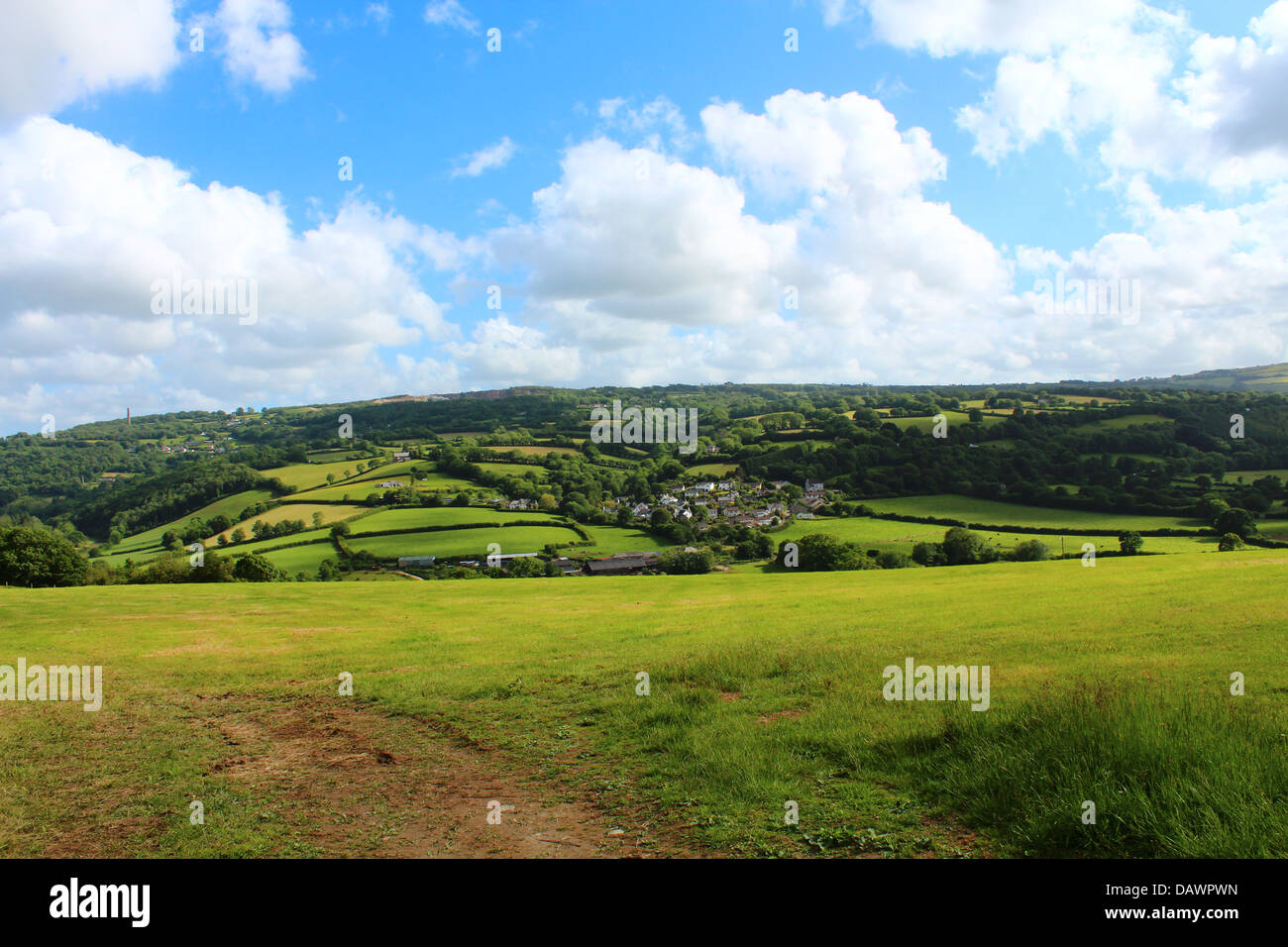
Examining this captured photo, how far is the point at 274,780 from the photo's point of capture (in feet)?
32.3

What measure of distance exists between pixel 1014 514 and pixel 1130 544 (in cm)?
2150

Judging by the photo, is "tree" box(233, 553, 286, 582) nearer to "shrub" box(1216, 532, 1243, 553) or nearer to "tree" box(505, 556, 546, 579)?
"tree" box(505, 556, 546, 579)

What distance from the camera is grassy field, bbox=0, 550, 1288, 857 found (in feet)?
22.3

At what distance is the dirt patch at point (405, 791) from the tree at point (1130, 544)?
73.5 m

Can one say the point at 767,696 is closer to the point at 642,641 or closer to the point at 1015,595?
the point at 642,641

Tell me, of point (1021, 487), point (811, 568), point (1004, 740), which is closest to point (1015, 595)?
point (1004, 740)

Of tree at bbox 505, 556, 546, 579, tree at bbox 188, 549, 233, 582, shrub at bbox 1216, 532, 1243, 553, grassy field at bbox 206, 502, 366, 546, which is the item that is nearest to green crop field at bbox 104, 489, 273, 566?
grassy field at bbox 206, 502, 366, 546

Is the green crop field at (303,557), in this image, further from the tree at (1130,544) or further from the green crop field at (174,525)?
the tree at (1130,544)

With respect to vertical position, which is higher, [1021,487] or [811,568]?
[1021,487]

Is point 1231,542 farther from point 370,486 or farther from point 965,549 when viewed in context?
point 370,486
